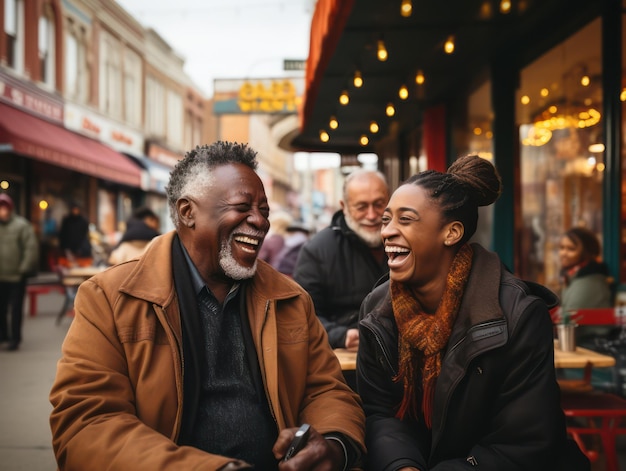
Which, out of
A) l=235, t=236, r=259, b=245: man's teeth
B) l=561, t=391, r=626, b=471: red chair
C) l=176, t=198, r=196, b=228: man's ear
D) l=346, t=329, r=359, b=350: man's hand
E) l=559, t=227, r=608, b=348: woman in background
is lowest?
l=561, t=391, r=626, b=471: red chair

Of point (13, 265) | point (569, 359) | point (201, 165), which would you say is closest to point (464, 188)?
point (201, 165)

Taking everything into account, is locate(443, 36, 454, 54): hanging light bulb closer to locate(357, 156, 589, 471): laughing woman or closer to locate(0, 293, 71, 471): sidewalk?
locate(357, 156, 589, 471): laughing woman

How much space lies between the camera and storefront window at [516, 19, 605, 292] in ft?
22.0

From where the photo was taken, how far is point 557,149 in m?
8.20

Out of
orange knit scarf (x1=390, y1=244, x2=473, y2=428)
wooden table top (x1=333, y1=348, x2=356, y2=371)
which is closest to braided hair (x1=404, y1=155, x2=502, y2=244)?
orange knit scarf (x1=390, y1=244, x2=473, y2=428)

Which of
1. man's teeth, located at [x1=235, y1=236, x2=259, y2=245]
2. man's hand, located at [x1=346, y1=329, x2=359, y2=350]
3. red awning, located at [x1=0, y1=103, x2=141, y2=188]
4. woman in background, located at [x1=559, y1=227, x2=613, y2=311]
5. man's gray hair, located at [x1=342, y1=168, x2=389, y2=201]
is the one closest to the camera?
man's teeth, located at [x1=235, y1=236, x2=259, y2=245]

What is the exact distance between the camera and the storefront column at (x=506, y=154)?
823 centimetres

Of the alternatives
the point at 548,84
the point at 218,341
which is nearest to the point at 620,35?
the point at 548,84

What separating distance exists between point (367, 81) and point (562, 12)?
9.88 ft

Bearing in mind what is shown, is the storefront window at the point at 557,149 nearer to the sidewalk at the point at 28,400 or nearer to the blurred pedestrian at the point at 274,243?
the blurred pedestrian at the point at 274,243

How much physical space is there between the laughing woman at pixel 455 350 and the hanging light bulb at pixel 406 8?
3.87 m

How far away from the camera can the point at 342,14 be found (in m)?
5.68

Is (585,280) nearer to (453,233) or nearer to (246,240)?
(453,233)

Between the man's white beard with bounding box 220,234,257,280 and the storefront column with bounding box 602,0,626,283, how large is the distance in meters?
4.47
